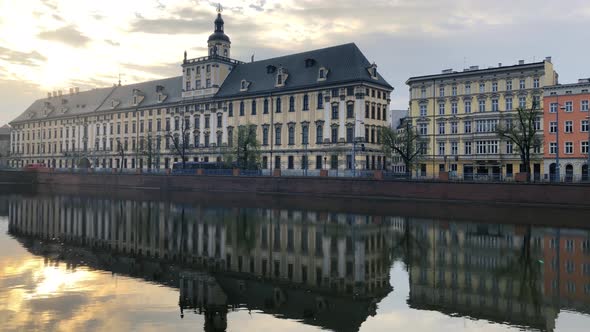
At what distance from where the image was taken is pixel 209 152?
89.0m

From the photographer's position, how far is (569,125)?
6744cm

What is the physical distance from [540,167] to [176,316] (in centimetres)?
6648

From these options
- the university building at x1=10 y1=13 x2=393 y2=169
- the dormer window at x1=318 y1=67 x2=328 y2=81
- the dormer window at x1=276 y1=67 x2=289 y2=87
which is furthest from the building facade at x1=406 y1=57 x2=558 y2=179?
the dormer window at x1=276 y1=67 x2=289 y2=87

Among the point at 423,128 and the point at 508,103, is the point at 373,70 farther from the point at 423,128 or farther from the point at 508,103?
the point at 508,103

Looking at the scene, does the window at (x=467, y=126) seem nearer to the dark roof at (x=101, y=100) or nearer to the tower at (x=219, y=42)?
the tower at (x=219, y=42)

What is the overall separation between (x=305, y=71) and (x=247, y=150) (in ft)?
51.3

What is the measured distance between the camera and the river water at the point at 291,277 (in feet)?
46.3

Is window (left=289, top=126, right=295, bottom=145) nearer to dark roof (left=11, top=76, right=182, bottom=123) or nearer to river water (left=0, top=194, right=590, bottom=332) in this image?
dark roof (left=11, top=76, right=182, bottom=123)

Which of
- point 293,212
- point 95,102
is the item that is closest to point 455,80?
point 293,212

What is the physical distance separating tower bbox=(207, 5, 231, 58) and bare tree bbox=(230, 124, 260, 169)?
2198cm

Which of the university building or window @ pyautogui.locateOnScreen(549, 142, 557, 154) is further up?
the university building

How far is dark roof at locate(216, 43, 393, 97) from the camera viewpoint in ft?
241

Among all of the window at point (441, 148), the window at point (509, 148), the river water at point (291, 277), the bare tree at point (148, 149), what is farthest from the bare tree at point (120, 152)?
the window at point (509, 148)

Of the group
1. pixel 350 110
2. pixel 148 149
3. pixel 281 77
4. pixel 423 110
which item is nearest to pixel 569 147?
pixel 423 110
